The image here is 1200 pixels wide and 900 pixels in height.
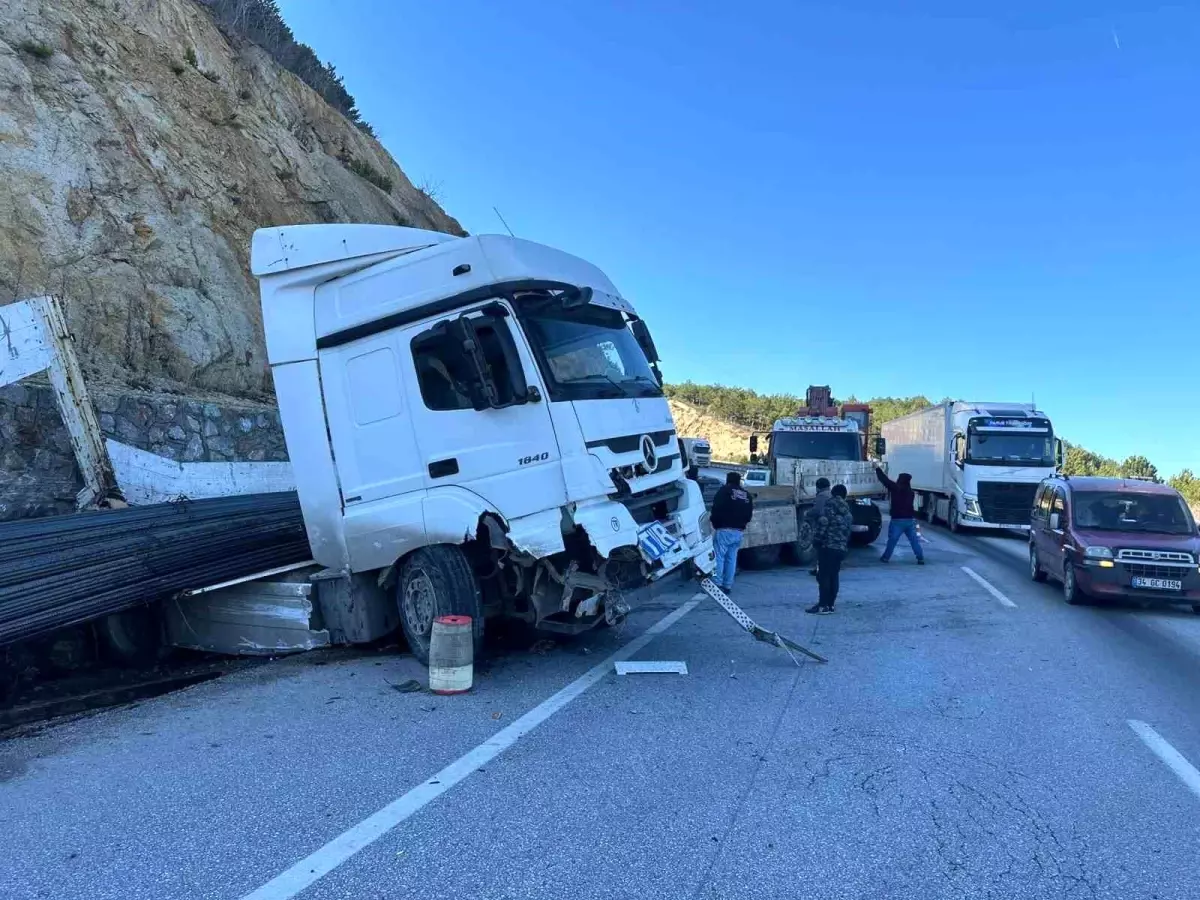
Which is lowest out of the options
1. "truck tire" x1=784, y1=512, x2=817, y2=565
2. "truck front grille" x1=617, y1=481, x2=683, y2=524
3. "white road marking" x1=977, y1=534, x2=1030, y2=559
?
"white road marking" x1=977, y1=534, x2=1030, y2=559

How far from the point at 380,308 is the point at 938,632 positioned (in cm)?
636

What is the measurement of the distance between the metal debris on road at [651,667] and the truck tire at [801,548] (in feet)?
24.2

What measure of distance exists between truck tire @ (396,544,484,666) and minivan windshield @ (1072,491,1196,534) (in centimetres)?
853

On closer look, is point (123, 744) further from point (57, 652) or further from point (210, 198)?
point (210, 198)

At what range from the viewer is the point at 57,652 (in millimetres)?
7004

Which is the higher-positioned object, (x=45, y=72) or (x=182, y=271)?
(x=45, y=72)

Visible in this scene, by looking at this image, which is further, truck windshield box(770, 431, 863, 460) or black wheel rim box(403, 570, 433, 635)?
truck windshield box(770, 431, 863, 460)

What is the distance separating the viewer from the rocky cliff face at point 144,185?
12156 millimetres

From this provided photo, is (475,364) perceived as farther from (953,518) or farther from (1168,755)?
(953,518)

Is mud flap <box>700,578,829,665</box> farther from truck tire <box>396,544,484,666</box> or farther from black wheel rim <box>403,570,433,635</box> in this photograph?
black wheel rim <box>403,570,433,635</box>

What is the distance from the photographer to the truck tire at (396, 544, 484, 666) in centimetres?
628

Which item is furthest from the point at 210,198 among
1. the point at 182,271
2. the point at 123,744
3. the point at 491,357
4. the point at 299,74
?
the point at 123,744

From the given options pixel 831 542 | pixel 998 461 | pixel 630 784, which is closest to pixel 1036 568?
pixel 831 542

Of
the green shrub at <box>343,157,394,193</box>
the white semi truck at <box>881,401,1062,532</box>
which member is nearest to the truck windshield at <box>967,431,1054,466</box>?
the white semi truck at <box>881,401,1062,532</box>
